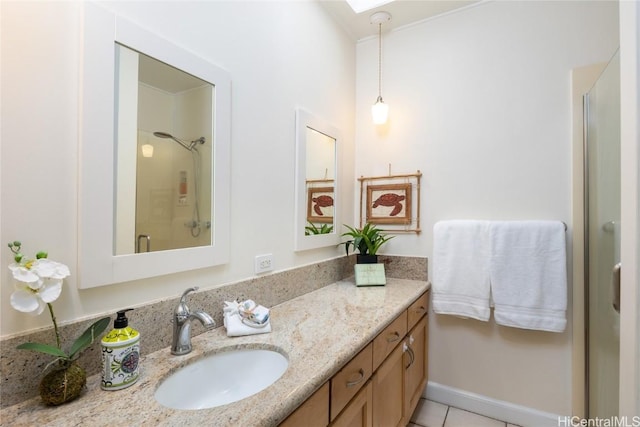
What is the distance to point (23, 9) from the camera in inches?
29.5

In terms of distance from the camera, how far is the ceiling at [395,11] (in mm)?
1972

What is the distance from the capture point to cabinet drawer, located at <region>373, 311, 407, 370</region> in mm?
1240

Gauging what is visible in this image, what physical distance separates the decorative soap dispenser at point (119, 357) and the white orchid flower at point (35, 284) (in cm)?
17

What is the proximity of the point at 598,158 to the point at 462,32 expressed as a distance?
45.5 inches

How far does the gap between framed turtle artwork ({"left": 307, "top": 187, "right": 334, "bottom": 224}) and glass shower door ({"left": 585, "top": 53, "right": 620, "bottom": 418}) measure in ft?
4.45

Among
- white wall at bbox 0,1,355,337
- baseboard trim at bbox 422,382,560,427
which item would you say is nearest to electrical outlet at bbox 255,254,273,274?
white wall at bbox 0,1,355,337

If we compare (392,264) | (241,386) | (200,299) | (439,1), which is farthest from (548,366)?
(439,1)

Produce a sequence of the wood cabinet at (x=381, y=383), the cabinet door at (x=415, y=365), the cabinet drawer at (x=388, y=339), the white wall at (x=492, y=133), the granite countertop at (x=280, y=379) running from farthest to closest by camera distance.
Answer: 1. the white wall at (x=492, y=133)
2. the cabinet door at (x=415, y=365)
3. the cabinet drawer at (x=388, y=339)
4. the wood cabinet at (x=381, y=383)
5. the granite countertop at (x=280, y=379)

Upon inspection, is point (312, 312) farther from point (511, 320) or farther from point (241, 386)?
point (511, 320)

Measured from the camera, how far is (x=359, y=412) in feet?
3.58

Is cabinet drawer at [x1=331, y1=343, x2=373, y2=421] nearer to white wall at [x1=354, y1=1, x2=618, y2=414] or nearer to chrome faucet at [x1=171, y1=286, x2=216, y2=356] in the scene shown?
chrome faucet at [x1=171, y1=286, x2=216, y2=356]

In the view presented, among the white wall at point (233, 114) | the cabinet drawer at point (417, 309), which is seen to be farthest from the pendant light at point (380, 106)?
the cabinet drawer at point (417, 309)

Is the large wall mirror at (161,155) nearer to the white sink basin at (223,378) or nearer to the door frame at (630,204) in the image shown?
the white sink basin at (223,378)

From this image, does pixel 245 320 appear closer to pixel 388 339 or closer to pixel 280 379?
pixel 280 379
